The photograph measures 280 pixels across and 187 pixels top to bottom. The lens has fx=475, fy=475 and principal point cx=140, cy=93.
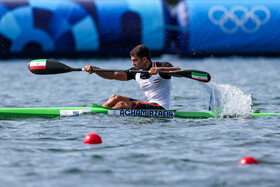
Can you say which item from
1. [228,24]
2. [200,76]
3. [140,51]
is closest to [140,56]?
[140,51]

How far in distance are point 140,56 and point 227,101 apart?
6.30 ft

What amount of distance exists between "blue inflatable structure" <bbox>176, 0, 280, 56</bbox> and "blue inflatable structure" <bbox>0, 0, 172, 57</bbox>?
105cm

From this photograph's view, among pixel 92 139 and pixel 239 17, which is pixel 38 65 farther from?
pixel 239 17

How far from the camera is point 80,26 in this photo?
21359mm

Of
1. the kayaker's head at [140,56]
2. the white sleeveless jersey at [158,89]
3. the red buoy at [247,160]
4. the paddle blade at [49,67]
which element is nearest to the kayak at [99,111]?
the white sleeveless jersey at [158,89]

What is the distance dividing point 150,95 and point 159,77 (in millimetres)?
385

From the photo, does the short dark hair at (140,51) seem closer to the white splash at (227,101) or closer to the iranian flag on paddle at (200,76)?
the iranian flag on paddle at (200,76)

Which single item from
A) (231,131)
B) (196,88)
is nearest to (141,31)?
(196,88)

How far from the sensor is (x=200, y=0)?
72.8ft

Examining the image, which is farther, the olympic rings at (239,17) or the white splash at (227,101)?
the olympic rings at (239,17)

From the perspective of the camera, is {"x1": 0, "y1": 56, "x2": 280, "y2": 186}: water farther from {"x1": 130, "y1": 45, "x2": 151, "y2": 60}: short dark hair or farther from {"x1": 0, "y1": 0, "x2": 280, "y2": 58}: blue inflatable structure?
{"x1": 0, "y1": 0, "x2": 280, "y2": 58}: blue inflatable structure

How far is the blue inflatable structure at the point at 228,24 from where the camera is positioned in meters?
21.6

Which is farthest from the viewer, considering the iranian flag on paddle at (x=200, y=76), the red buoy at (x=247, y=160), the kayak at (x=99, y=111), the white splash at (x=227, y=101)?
the white splash at (x=227, y=101)

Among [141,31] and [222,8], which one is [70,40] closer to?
[141,31]
